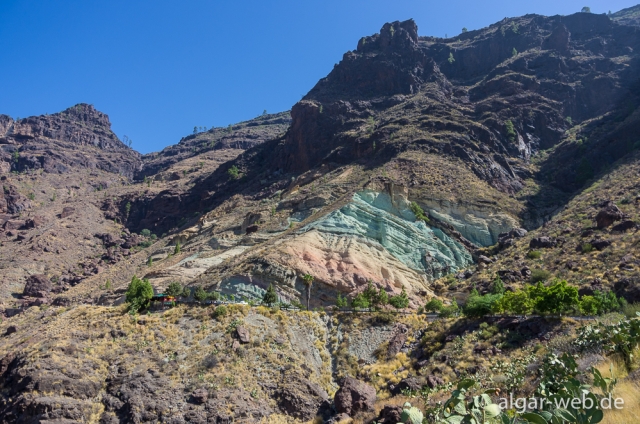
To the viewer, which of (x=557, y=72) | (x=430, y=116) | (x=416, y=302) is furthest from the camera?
(x=557, y=72)

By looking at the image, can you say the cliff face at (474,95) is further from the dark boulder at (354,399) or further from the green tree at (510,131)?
the dark boulder at (354,399)

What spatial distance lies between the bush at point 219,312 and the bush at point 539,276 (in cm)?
2907

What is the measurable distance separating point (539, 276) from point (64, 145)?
17271 cm

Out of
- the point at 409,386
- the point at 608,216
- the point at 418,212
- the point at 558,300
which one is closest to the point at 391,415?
the point at 409,386

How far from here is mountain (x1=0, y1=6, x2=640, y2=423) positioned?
2795 cm

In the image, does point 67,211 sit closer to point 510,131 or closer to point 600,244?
point 510,131

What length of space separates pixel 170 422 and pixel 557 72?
12940cm

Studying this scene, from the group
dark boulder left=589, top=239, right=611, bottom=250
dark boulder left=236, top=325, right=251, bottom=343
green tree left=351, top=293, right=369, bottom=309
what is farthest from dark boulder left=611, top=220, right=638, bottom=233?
dark boulder left=236, top=325, right=251, bottom=343

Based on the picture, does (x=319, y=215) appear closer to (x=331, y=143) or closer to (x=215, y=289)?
(x=215, y=289)

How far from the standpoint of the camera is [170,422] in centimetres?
2573

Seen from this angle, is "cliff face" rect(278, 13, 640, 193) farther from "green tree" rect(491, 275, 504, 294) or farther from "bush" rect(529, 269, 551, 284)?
"green tree" rect(491, 275, 504, 294)

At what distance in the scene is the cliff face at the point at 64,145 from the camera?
151750 mm

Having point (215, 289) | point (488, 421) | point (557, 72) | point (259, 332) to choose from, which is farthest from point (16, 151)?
point (488, 421)

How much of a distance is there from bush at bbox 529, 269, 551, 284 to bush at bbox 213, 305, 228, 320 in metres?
29.1
